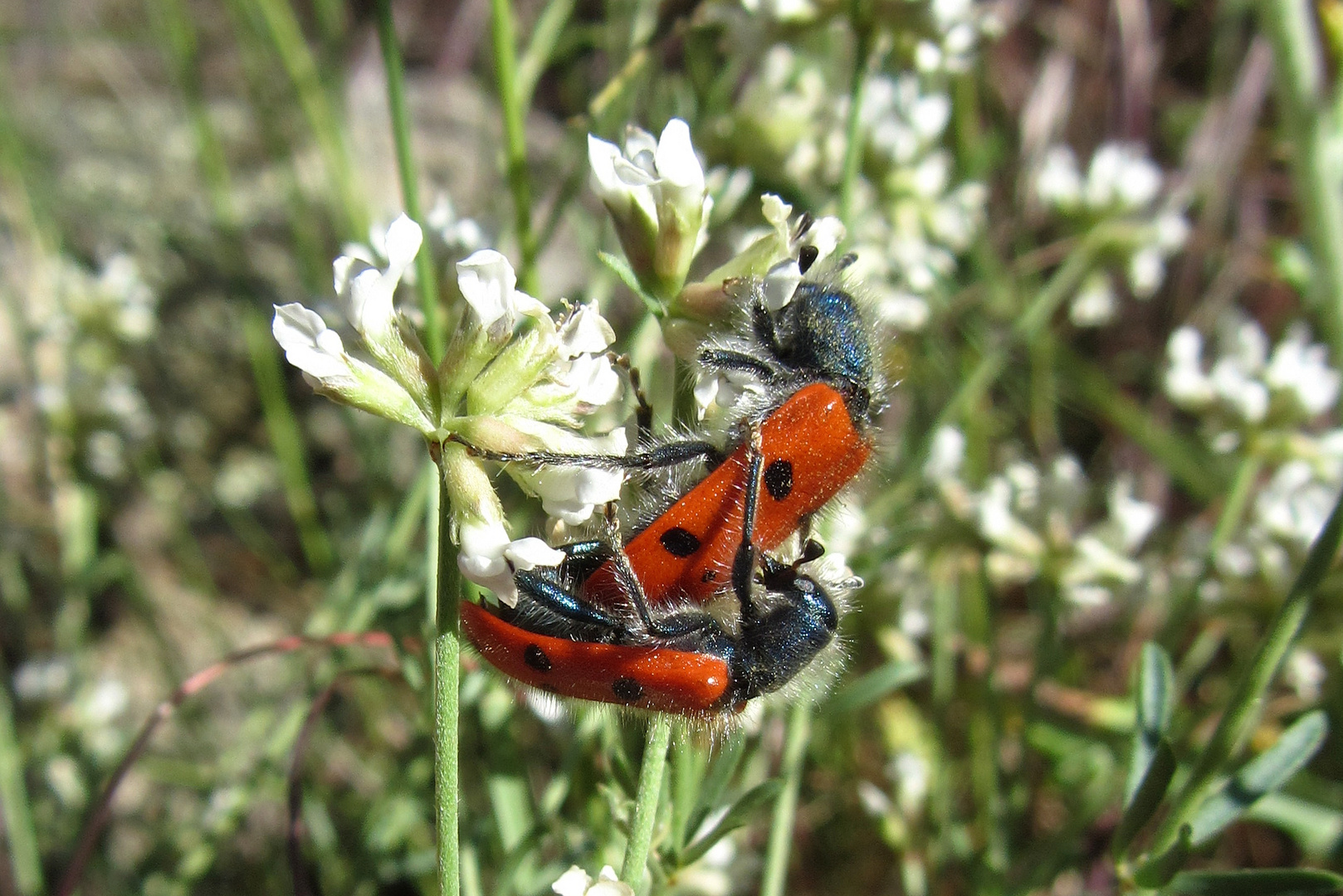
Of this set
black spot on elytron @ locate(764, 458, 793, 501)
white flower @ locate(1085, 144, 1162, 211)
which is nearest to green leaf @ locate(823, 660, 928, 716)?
black spot on elytron @ locate(764, 458, 793, 501)

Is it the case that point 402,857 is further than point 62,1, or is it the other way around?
point 62,1

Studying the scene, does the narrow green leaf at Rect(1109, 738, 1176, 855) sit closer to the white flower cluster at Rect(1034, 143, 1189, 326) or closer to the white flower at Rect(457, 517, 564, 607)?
the white flower at Rect(457, 517, 564, 607)

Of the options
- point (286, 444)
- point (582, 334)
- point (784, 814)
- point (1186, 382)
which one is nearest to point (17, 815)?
point (286, 444)

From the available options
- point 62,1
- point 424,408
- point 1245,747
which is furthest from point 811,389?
point 62,1

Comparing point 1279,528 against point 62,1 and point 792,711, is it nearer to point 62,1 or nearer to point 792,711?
point 792,711

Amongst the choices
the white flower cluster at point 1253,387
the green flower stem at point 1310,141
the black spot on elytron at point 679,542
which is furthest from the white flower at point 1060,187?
the black spot on elytron at point 679,542
